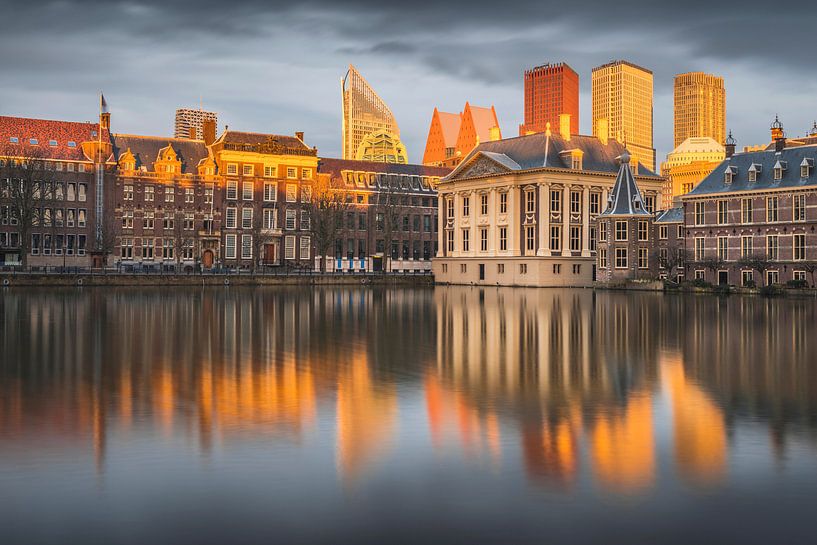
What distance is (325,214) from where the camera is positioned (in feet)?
361

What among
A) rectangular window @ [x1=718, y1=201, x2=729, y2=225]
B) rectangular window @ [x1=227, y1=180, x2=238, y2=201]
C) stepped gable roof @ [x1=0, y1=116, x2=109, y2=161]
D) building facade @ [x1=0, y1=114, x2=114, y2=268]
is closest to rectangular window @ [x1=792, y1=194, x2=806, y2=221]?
rectangular window @ [x1=718, y1=201, x2=729, y2=225]

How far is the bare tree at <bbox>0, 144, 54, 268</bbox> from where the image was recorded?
88.9m

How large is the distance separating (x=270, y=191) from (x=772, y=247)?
63.6 meters

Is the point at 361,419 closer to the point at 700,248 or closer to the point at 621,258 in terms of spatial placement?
the point at 700,248

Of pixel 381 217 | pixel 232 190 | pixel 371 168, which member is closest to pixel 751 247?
pixel 381 217

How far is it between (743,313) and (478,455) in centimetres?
3671

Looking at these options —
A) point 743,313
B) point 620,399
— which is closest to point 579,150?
point 743,313

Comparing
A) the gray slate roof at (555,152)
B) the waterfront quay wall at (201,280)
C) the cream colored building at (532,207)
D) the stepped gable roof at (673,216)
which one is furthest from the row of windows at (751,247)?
the waterfront quay wall at (201,280)

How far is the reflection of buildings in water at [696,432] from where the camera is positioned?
41.1 feet

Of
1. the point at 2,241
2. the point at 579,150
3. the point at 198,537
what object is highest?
the point at 579,150

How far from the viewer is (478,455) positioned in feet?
43.2

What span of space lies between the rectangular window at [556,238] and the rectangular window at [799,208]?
28379 mm

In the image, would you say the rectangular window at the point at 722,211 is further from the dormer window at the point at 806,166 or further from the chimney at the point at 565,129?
the chimney at the point at 565,129

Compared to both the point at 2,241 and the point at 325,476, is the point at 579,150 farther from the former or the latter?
the point at 325,476
